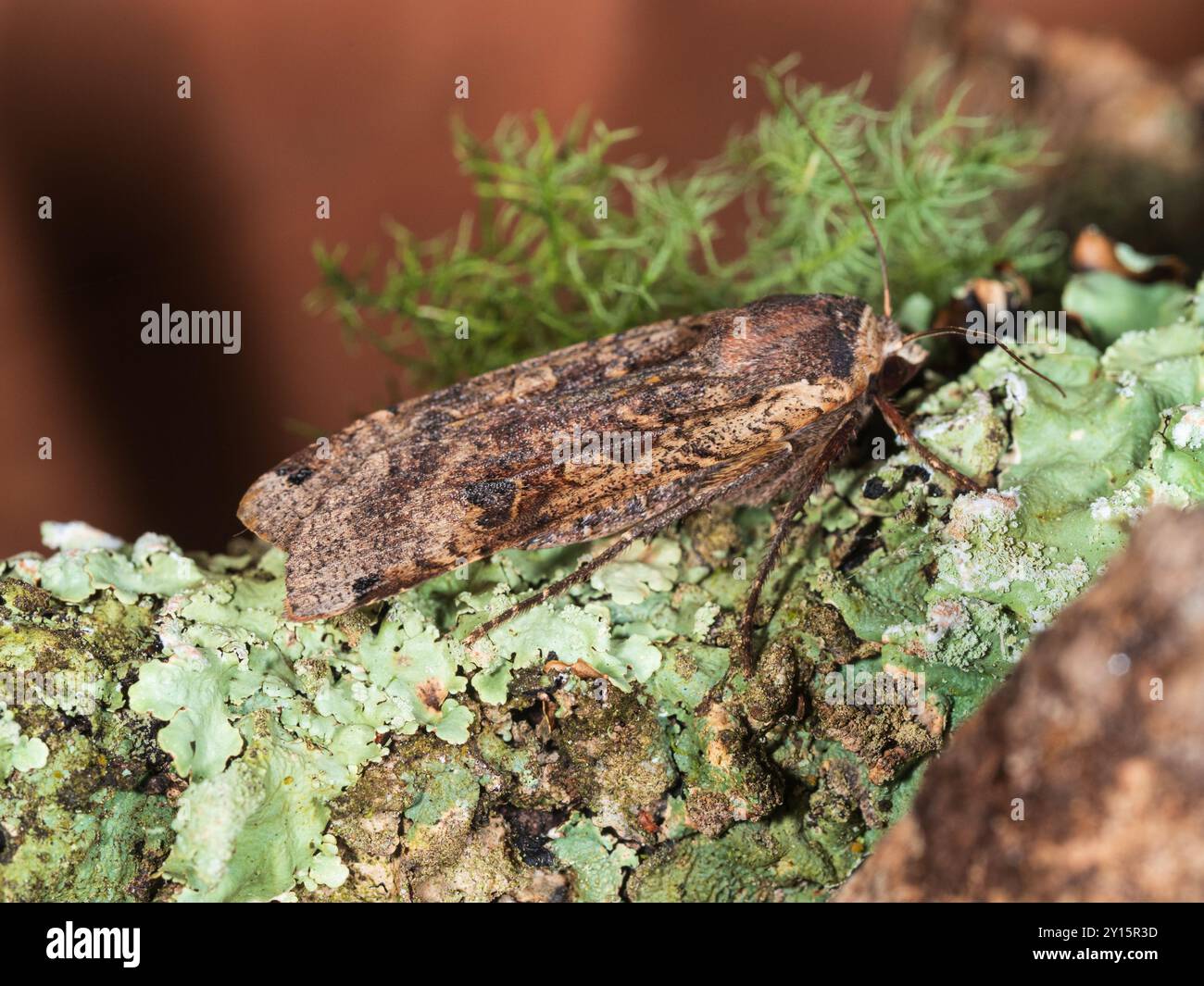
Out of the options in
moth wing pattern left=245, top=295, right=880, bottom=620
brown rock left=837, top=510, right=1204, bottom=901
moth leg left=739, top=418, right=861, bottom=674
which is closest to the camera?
brown rock left=837, top=510, right=1204, bottom=901

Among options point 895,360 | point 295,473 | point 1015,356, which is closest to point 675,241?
point 895,360

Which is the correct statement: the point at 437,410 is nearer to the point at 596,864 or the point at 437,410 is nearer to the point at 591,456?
the point at 591,456

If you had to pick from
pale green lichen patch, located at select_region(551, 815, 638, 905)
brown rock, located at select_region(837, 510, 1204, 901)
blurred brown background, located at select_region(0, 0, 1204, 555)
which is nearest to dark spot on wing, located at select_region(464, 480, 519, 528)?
pale green lichen patch, located at select_region(551, 815, 638, 905)

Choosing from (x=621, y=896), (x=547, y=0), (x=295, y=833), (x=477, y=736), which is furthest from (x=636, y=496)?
(x=547, y=0)

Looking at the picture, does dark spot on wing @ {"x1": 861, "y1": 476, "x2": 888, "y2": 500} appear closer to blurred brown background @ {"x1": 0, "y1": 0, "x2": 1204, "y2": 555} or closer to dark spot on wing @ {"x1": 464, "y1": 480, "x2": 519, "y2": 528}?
dark spot on wing @ {"x1": 464, "y1": 480, "x2": 519, "y2": 528}

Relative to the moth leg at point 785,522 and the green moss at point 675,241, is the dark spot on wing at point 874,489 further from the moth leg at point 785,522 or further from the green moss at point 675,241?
the green moss at point 675,241

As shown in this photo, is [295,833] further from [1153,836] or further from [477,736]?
[1153,836]

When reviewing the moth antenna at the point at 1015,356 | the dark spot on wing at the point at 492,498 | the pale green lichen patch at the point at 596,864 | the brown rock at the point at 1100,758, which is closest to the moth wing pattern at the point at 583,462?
the dark spot on wing at the point at 492,498

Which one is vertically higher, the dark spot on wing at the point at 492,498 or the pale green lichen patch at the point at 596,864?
the dark spot on wing at the point at 492,498
